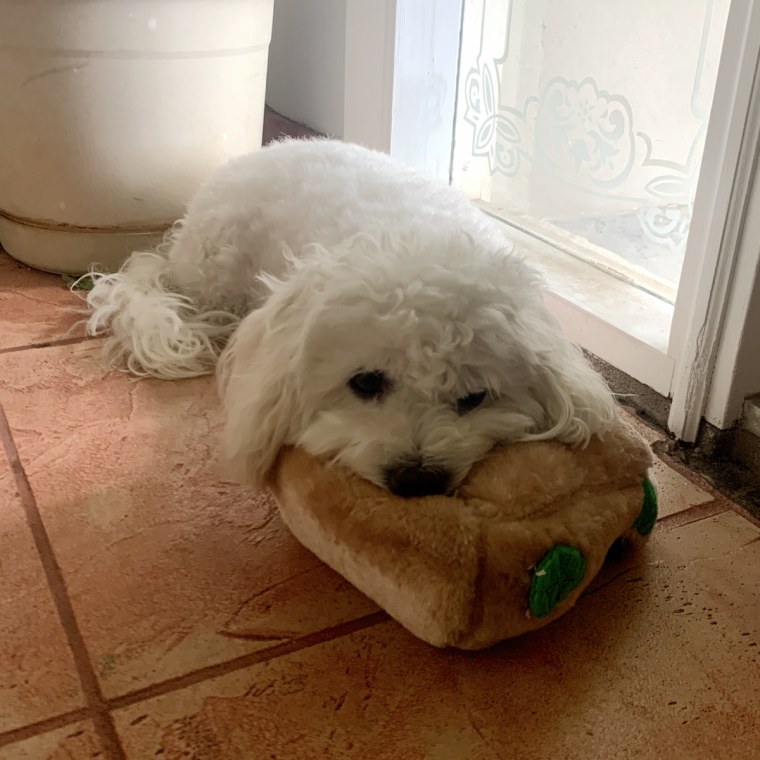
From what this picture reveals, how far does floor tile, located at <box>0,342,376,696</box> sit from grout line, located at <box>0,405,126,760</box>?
0.01 meters

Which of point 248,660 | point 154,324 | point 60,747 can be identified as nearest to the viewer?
point 60,747

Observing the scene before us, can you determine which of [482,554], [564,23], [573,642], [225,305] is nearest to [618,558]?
[573,642]

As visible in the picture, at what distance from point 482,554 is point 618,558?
32 cm

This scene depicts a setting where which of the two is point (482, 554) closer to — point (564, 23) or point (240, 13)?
point (564, 23)

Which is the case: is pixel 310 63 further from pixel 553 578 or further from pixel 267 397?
pixel 553 578

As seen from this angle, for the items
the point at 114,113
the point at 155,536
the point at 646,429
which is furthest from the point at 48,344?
the point at 646,429

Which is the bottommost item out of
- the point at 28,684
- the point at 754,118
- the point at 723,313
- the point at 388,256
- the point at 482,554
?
the point at 28,684

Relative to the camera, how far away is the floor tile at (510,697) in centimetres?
87

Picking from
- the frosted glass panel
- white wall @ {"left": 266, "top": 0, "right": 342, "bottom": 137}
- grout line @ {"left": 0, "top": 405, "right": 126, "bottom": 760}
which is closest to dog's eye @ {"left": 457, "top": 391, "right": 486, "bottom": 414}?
grout line @ {"left": 0, "top": 405, "right": 126, "bottom": 760}

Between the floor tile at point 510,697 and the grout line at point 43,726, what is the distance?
0.15ft

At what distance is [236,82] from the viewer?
1.92 meters

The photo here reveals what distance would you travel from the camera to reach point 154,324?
1630mm

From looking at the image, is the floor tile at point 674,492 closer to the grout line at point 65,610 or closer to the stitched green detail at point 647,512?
the stitched green detail at point 647,512

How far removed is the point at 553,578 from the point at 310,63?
2.32 meters
